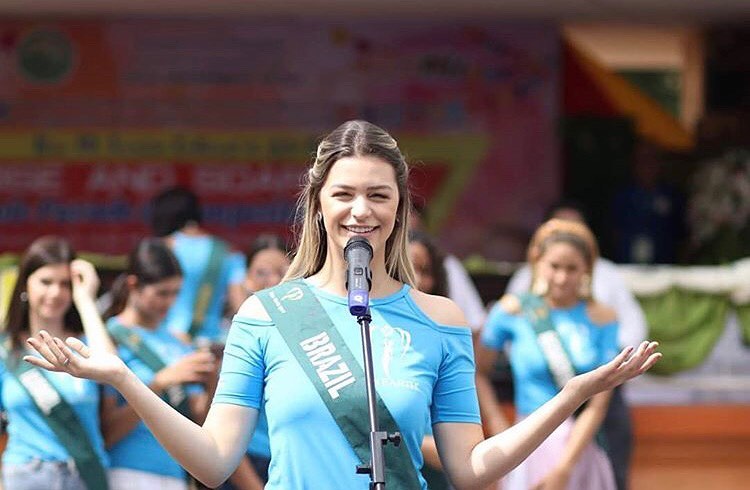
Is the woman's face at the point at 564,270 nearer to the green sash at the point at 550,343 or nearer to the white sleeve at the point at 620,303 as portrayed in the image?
the green sash at the point at 550,343

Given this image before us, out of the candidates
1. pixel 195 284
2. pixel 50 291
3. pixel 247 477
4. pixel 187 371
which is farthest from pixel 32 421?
pixel 195 284

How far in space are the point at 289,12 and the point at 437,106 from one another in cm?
154

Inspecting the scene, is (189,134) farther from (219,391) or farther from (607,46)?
(219,391)

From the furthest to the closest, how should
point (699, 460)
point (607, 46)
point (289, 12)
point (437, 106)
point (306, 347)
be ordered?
point (607, 46) → point (437, 106) → point (289, 12) → point (699, 460) → point (306, 347)

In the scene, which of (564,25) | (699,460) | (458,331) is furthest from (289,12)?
(458,331)

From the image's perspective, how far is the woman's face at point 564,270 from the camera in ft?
21.1

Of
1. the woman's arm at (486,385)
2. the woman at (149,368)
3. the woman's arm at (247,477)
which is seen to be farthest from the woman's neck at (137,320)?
the woman's arm at (486,385)

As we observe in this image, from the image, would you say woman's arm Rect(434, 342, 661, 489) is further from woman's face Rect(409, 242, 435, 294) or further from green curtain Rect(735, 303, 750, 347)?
green curtain Rect(735, 303, 750, 347)

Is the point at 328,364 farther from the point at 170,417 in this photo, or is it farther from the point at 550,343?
the point at 550,343

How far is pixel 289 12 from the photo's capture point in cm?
1225

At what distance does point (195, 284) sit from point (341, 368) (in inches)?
169

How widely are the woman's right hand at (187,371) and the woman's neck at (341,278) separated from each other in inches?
89.7

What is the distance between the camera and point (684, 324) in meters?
9.01

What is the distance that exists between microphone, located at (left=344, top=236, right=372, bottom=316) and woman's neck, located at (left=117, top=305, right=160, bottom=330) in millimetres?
3067
